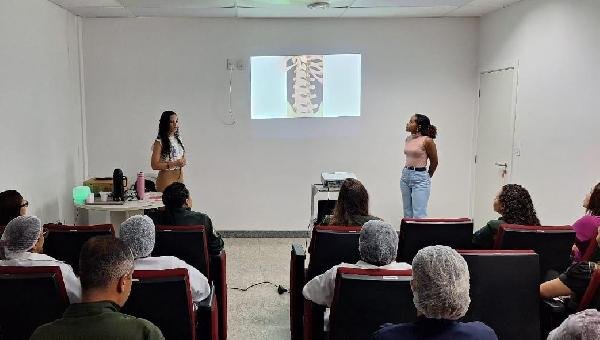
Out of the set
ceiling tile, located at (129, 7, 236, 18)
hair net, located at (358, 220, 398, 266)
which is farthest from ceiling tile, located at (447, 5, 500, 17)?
hair net, located at (358, 220, 398, 266)

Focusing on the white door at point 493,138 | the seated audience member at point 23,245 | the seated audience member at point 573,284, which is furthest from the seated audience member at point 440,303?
the white door at point 493,138

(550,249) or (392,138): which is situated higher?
(392,138)

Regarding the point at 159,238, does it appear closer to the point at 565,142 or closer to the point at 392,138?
the point at 565,142

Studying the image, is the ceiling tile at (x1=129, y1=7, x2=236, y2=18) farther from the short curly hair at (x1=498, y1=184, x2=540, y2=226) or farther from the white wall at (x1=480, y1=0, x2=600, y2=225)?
the short curly hair at (x1=498, y1=184, x2=540, y2=226)

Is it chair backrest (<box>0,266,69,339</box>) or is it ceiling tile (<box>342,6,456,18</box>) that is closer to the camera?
chair backrest (<box>0,266,69,339</box>)

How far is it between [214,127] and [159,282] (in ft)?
14.3

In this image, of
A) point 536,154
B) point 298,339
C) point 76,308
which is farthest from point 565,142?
point 76,308

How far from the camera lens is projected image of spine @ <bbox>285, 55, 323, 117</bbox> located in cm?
612

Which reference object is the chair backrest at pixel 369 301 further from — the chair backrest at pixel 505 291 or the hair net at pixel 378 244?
the chair backrest at pixel 505 291

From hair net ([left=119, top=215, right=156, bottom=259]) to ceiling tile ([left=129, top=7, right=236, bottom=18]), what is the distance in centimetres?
360

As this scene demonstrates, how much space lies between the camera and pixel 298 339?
319 cm

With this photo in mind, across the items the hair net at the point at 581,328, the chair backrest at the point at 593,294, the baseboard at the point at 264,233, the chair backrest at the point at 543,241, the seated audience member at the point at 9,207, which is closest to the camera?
the hair net at the point at 581,328

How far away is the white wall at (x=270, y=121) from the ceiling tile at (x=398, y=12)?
0.16 meters

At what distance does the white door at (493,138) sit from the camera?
5.38m
